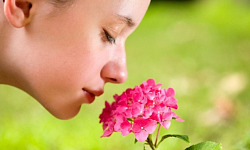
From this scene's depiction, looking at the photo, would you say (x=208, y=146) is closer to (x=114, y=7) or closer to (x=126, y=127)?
(x=126, y=127)

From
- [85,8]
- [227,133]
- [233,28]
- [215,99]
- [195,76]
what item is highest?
[233,28]

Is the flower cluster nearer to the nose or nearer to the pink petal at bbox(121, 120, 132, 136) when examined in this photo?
the pink petal at bbox(121, 120, 132, 136)

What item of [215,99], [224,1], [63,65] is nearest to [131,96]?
[63,65]

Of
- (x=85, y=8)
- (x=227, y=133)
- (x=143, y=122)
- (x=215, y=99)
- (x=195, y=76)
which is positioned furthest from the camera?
(x=195, y=76)

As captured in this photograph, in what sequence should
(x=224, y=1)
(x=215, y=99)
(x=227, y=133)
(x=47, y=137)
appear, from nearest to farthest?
(x=47, y=137) < (x=227, y=133) < (x=215, y=99) < (x=224, y=1)

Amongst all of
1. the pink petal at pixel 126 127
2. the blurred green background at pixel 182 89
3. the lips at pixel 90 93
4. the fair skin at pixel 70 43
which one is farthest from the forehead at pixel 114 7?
the blurred green background at pixel 182 89

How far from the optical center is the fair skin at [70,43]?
1.55m

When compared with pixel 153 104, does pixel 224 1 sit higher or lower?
higher

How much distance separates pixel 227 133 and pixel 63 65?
1.52 metres

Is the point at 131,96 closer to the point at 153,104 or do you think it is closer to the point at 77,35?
the point at 153,104

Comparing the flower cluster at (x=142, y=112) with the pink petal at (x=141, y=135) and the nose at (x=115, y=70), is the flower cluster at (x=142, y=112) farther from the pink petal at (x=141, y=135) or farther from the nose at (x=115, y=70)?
the nose at (x=115, y=70)

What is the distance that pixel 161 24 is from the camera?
5.95m

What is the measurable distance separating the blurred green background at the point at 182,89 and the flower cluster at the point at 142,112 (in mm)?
419


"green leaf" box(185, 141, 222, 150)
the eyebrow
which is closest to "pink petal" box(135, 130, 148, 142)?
"green leaf" box(185, 141, 222, 150)
